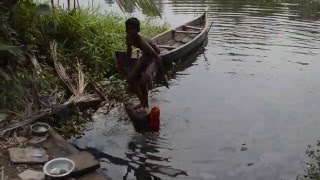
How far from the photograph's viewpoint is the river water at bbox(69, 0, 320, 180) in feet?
17.4

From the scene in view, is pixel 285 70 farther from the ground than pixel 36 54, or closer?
closer

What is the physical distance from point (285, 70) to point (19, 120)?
659 cm

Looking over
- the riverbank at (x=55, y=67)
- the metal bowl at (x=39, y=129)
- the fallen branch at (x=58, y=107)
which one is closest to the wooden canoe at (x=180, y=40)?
the riverbank at (x=55, y=67)

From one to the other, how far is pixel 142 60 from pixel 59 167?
8.04 ft

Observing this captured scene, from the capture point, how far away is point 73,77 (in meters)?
6.89

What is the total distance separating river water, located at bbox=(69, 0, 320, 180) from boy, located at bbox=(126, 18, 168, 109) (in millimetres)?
744

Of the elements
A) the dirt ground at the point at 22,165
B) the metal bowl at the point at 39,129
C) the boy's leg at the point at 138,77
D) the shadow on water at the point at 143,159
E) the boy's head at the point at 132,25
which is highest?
the boy's head at the point at 132,25

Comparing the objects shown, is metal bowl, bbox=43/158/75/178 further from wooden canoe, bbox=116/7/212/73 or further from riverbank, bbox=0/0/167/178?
wooden canoe, bbox=116/7/212/73

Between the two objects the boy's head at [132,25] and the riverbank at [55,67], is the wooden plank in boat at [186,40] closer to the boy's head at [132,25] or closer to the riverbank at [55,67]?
the riverbank at [55,67]

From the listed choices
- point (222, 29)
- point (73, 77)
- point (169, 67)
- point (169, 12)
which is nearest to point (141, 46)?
point (73, 77)

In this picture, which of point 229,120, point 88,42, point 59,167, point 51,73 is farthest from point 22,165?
point 88,42

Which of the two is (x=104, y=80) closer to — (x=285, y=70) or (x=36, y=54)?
(x=36, y=54)

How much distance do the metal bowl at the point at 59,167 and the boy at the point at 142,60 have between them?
2166mm

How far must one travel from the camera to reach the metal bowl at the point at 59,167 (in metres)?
3.95
